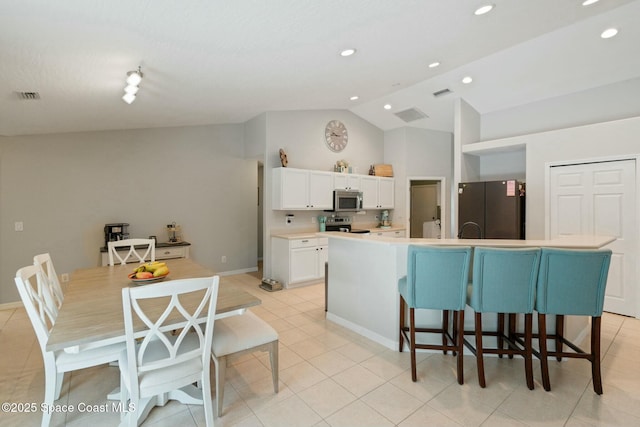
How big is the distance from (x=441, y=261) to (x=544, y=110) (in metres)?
4.05

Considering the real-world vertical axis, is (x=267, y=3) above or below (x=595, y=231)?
above

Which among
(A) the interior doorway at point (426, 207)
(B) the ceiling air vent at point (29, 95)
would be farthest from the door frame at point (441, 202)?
(B) the ceiling air vent at point (29, 95)

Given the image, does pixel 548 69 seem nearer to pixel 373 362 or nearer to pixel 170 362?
pixel 373 362

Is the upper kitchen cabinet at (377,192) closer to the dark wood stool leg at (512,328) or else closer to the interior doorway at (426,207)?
the interior doorway at (426,207)

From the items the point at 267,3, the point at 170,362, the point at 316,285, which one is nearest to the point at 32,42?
the point at 267,3

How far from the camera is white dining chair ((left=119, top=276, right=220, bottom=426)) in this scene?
1.52m

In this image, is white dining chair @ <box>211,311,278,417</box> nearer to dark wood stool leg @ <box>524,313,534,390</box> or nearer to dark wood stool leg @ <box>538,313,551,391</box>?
dark wood stool leg @ <box>524,313,534,390</box>

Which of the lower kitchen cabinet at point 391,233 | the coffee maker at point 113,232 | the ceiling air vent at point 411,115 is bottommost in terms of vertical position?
the lower kitchen cabinet at point 391,233

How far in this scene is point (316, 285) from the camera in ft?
16.7

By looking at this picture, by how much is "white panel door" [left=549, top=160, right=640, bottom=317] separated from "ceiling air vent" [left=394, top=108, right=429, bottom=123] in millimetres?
2517

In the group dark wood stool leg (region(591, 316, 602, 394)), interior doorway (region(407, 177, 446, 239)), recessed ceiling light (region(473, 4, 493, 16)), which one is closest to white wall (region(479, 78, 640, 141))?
interior doorway (region(407, 177, 446, 239))

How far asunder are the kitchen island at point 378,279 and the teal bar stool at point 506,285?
0.25 m

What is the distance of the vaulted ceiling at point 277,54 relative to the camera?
1894 mm

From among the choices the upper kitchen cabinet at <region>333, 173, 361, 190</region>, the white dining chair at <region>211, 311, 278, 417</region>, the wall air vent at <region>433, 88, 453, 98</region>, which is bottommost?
the white dining chair at <region>211, 311, 278, 417</region>
